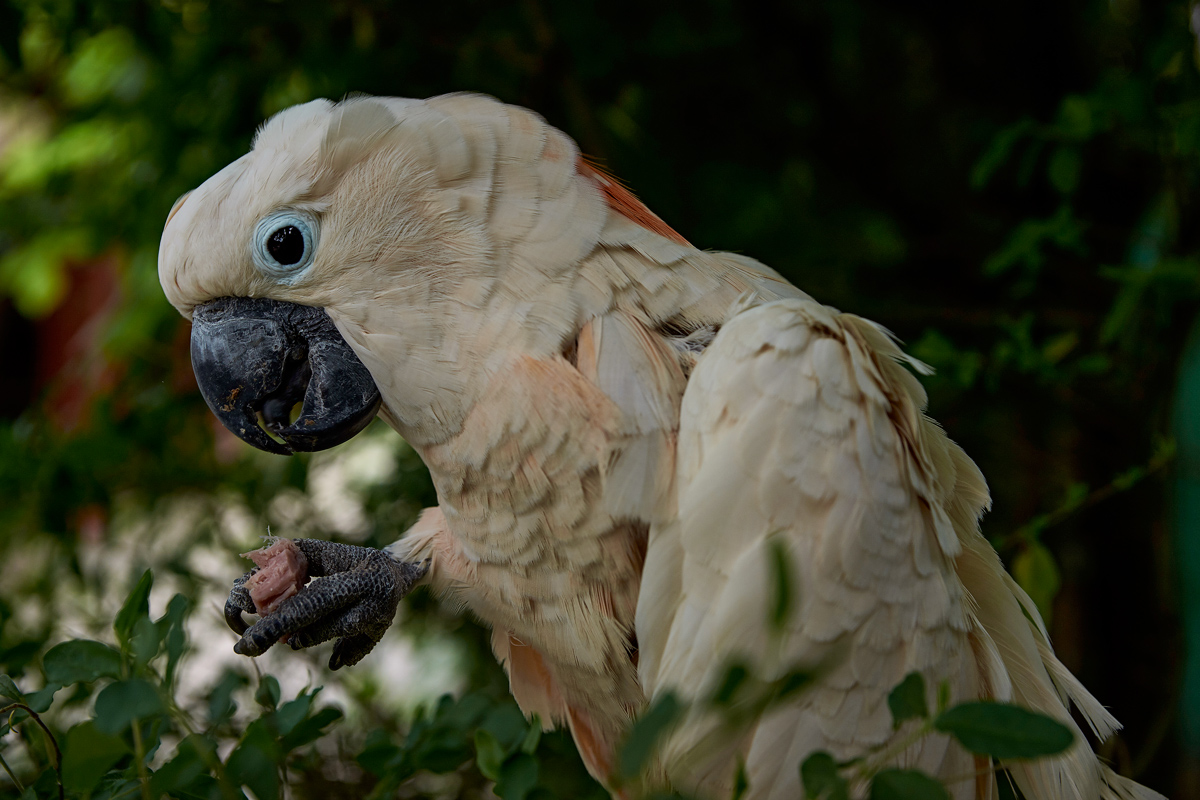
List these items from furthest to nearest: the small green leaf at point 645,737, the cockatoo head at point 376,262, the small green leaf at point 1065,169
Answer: the small green leaf at point 1065,169, the cockatoo head at point 376,262, the small green leaf at point 645,737

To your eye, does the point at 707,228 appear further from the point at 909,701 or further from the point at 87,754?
the point at 87,754

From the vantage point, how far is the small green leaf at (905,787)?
0.47 meters

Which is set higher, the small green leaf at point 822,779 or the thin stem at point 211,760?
the small green leaf at point 822,779

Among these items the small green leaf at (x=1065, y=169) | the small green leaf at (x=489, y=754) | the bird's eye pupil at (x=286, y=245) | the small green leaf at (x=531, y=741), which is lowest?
the small green leaf at (x=489, y=754)

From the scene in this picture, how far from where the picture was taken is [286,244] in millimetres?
908

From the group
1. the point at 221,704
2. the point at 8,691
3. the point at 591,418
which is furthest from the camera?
the point at 591,418

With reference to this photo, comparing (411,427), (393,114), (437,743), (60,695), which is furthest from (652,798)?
(60,695)

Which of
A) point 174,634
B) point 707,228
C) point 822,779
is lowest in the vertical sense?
point 707,228

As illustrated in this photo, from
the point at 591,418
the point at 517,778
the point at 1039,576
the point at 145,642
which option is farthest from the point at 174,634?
the point at 1039,576

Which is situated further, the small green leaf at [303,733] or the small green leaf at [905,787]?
the small green leaf at [303,733]

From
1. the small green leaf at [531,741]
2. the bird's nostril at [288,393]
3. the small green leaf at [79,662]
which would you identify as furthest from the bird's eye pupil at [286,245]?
the small green leaf at [531,741]

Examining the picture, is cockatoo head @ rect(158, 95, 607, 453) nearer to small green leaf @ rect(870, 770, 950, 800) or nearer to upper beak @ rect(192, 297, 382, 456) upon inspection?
upper beak @ rect(192, 297, 382, 456)

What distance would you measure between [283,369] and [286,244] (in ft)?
0.46

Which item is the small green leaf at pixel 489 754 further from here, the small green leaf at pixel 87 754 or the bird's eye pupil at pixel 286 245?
the bird's eye pupil at pixel 286 245
